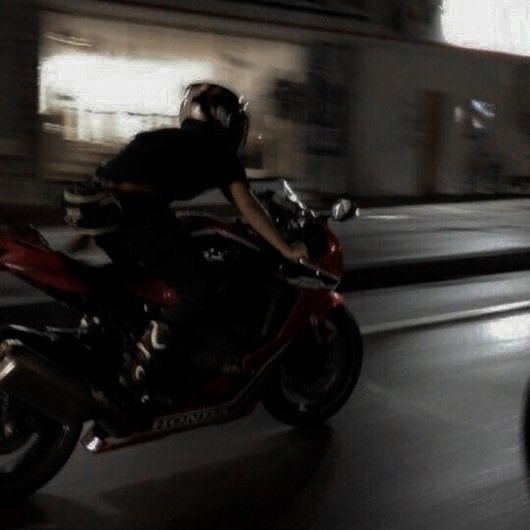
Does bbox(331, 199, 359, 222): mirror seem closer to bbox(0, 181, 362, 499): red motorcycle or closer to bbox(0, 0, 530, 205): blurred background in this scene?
bbox(0, 181, 362, 499): red motorcycle

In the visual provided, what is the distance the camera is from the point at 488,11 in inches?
846

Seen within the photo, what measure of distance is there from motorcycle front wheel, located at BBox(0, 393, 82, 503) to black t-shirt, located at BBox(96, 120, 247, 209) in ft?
3.30

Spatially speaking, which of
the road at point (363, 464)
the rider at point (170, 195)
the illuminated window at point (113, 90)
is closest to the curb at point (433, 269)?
the road at point (363, 464)

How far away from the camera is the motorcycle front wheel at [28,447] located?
15.5 ft

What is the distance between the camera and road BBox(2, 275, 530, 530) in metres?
4.68

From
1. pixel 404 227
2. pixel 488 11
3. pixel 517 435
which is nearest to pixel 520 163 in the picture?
pixel 488 11

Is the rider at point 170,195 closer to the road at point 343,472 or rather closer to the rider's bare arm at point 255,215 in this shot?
the rider's bare arm at point 255,215

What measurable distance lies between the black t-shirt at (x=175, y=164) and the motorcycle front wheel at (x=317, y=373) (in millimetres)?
1081

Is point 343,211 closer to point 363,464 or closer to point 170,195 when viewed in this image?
point 170,195

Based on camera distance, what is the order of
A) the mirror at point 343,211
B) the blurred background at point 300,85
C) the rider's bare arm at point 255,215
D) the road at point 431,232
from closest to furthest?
the rider's bare arm at point 255,215, the mirror at point 343,211, the road at point 431,232, the blurred background at point 300,85

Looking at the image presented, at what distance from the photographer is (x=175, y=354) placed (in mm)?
5051

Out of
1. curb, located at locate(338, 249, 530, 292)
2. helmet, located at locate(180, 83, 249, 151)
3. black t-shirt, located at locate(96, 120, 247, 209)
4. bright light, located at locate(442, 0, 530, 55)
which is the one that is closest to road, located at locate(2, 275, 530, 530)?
black t-shirt, located at locate(96, 120, 247, 209)

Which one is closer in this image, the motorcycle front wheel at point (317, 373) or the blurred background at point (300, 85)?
the motorcycle front wheel at point (317, 373)

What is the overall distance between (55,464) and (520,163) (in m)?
19.0
